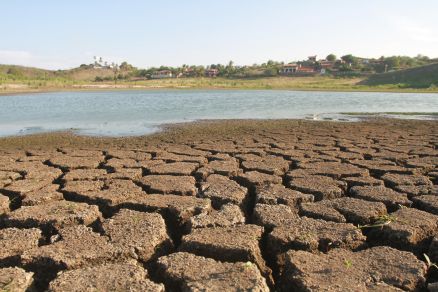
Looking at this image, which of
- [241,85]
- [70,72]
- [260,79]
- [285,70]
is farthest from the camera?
[70,72]

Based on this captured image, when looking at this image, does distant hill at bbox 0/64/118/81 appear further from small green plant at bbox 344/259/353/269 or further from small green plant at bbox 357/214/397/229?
small green plant at bbox 344/259/353/269

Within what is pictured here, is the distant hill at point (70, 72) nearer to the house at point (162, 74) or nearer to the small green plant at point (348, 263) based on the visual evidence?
the house at point (162, 74)

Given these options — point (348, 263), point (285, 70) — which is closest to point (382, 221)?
point (348, 263)

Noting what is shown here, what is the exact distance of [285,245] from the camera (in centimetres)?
302

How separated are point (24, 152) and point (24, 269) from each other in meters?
5.99

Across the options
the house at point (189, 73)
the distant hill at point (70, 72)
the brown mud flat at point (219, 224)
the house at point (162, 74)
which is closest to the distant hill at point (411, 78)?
the house at point (189, 73)

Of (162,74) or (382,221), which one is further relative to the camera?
(162,74)

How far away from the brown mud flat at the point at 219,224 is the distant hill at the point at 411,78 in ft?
152

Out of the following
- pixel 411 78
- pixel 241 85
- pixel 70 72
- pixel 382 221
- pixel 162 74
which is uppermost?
pixel 382 221

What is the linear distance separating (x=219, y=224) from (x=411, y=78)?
54.5m

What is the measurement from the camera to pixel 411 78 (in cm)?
5194

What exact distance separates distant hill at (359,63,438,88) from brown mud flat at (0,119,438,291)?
1822 inches

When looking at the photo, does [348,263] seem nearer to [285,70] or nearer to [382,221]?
[382,221]

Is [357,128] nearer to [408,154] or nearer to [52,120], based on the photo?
[408,154]
